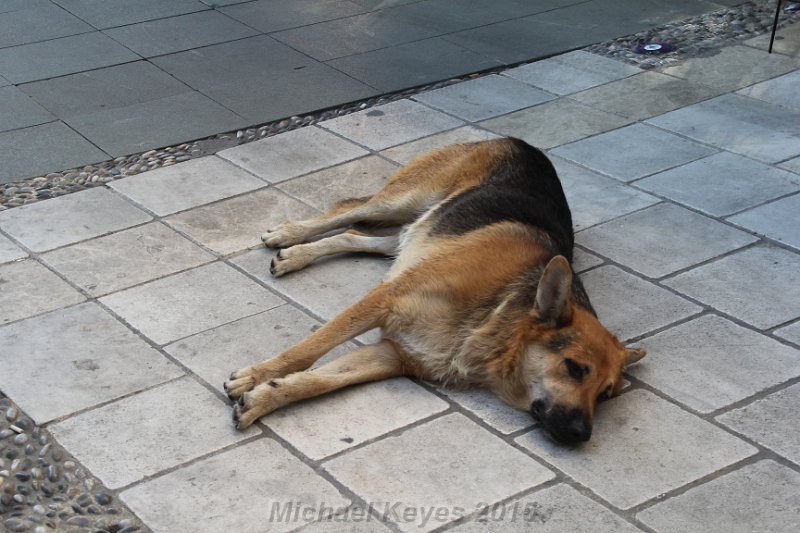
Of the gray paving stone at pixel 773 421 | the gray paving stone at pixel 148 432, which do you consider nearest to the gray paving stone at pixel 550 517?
the gray paving stone at pixel 773 421

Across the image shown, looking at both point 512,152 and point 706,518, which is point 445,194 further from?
point 706,518

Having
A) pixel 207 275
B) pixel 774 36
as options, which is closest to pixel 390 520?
pixel 207 275

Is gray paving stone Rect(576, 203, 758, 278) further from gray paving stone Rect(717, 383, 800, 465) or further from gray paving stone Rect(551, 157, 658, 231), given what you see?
gray paving stone Rect(717, 383, 800, 465)

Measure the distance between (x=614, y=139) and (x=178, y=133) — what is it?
10.5 feet

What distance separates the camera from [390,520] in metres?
4.44

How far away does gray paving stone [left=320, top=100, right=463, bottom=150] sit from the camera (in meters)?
8.05

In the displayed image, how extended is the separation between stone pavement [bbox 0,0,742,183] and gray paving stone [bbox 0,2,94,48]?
0.06ft

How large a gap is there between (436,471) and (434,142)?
371cm

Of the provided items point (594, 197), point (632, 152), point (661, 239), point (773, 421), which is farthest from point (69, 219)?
point (773, 421)

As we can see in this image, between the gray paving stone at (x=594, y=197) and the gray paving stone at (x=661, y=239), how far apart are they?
89 mm

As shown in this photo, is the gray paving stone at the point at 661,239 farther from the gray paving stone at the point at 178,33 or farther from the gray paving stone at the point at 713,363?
the gray paving stone at the point at 178,33

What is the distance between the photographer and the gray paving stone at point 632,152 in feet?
25.2

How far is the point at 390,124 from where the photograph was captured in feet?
27.2

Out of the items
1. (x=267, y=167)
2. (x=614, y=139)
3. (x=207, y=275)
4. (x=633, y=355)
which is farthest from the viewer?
(x=614, y=139)
